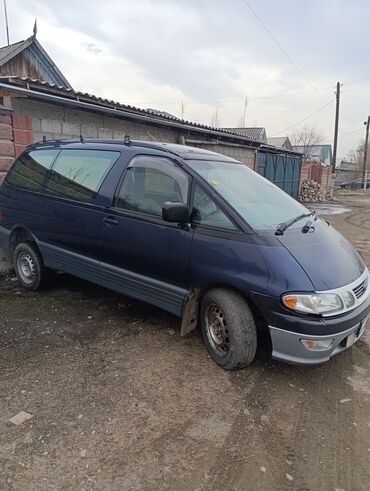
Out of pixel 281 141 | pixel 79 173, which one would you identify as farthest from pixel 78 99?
pixel 281 141

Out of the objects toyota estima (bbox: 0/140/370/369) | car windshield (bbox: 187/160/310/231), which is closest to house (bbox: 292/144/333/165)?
car windshield (bbox: 187/160/310/231)

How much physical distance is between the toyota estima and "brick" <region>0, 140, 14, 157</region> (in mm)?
1198

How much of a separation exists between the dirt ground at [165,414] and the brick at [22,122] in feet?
10.5

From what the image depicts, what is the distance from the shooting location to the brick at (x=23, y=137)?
564cm

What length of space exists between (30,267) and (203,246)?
2700mm

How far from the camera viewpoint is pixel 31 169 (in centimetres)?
471

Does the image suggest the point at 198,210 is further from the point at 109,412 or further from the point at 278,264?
the point at 109,412

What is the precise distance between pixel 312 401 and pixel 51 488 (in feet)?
6.13

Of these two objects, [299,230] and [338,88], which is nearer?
[299,230]

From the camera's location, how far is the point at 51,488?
199 centimetres

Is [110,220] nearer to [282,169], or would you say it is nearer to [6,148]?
[6,148]

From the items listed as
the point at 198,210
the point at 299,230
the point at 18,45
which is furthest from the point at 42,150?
the point at 18,45

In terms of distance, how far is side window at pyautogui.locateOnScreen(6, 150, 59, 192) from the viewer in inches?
179

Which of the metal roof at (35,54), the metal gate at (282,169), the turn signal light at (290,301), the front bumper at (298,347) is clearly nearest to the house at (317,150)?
the metal gate at (282,169)
